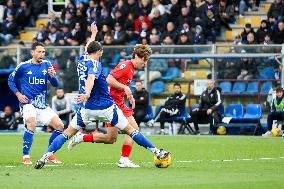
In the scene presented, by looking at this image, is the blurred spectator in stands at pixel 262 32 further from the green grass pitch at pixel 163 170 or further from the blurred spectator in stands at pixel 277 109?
the green grass pitch at pixel 163 170

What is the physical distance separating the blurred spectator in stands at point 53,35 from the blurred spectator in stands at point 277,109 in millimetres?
10001

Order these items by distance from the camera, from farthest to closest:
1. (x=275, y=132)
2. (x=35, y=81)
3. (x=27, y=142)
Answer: (x=275, y=132) → (x=35, y=81) → (x=27, y=142)

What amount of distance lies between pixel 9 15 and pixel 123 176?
82.7 feet

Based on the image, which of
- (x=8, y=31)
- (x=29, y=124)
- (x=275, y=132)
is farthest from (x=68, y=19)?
(x=29, y=124)

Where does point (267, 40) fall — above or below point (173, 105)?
above

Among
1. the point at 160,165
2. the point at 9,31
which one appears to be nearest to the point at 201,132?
the point at 9,31

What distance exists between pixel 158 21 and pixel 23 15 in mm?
7216

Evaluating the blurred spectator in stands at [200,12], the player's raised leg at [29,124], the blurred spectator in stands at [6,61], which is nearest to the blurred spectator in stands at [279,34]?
the blurred spectator in stands at [200,12]

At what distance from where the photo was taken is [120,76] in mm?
16547

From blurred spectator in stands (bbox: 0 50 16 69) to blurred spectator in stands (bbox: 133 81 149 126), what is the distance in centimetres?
495

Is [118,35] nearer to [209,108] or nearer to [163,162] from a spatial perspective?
[209,108]

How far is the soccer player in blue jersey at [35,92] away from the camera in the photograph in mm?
17812

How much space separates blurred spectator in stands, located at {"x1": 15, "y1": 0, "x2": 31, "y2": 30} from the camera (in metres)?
38.8

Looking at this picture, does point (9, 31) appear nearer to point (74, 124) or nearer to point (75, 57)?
point (75, 57)
